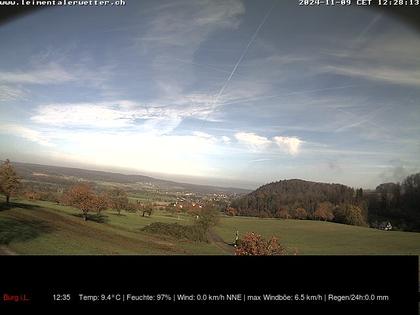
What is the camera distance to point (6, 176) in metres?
3.02

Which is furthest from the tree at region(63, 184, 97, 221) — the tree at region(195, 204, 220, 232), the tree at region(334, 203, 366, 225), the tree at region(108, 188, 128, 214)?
the tree at region(334, 203, 366, 225)

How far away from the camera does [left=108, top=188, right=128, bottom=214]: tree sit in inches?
131

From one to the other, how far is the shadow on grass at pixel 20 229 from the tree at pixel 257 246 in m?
1.82

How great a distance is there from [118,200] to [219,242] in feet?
3.68

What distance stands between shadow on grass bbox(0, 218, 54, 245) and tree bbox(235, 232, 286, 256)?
1.82m

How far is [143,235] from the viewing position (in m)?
3.28

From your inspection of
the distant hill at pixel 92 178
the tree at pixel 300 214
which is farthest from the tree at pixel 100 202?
the tree at pixel 300 214

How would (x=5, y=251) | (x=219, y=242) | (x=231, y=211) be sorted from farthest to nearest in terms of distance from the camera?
(x=231, y=211), (x=219, y=242), (x=5, y=251)

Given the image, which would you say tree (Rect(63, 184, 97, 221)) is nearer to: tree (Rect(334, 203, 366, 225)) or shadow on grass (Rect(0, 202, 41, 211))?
A: shadow on grass (Rect(0, 202, 41, 211))
